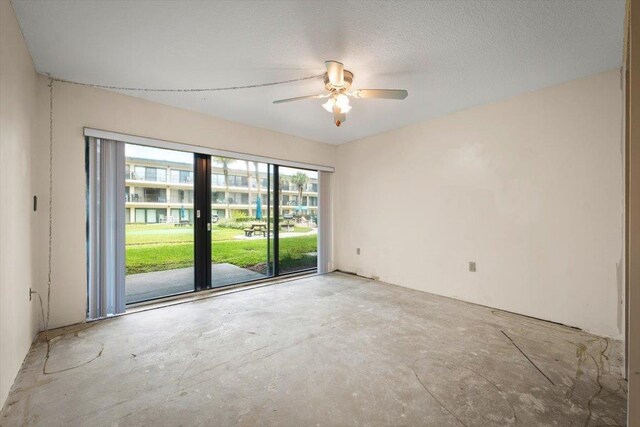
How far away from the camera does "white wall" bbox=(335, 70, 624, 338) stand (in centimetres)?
259

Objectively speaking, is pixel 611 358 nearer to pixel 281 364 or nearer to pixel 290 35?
pixel 281 364

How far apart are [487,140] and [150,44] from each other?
371 centimetres

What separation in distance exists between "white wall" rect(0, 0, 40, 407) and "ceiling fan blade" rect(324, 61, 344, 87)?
211 cm

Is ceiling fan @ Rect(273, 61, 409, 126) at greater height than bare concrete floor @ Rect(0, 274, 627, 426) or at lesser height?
greater

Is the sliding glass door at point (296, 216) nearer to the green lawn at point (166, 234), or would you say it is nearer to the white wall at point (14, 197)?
the green lawn at point (166, 234)

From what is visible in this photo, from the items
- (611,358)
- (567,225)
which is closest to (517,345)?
(611,358)

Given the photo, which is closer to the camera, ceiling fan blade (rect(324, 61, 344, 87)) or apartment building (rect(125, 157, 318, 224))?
ceiling fan blade (rect(324, 61, 344, 87))

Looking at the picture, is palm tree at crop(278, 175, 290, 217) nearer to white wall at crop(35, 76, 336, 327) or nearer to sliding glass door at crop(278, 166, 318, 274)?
sliding glass door at crop(278, 166, 318, 274)

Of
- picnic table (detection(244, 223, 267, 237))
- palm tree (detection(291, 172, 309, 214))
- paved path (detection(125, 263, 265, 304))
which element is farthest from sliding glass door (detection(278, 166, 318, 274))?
picnic table (detection(244, 223, 267, 237))

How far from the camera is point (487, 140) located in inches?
132

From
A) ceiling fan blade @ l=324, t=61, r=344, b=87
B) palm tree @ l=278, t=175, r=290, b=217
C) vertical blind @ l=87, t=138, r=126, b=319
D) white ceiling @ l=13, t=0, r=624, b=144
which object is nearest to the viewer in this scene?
white ceiling @ l=13, t=0, r=624, b=144

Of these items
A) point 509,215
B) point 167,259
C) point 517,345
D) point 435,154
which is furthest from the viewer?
point 167,259

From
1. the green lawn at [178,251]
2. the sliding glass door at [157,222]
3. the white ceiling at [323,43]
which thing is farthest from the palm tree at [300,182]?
the white ceiling at [323,43]

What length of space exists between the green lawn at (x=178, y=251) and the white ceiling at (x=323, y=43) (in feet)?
11.3
